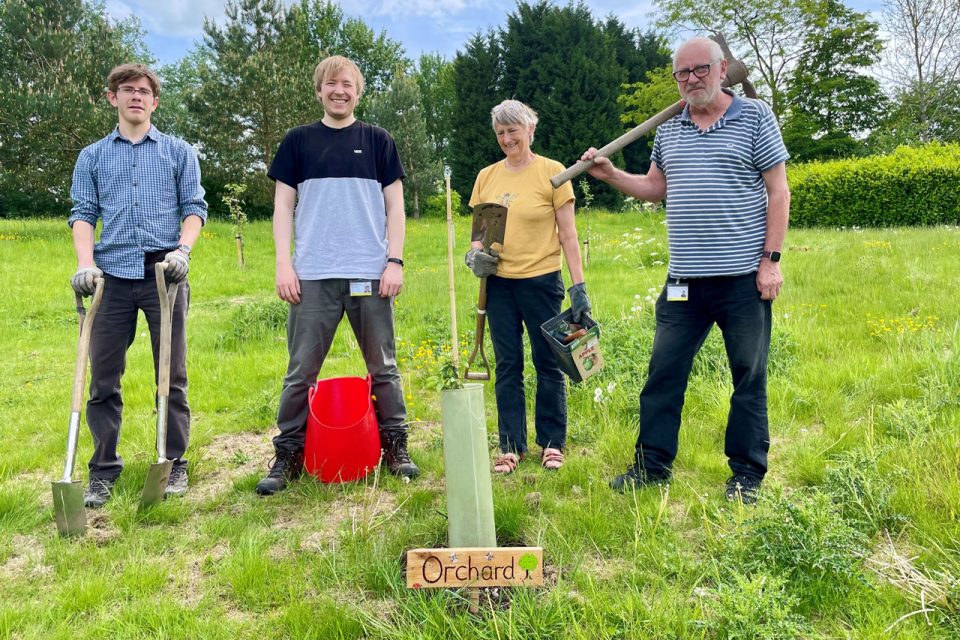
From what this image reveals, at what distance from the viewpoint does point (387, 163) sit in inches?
137

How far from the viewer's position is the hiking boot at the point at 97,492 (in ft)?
10.7

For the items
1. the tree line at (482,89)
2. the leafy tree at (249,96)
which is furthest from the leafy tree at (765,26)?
the leafy tree at (249,96)

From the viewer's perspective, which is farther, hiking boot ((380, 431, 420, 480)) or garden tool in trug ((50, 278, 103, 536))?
hiking boot ((380, 431, 420, 480))

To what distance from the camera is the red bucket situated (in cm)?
342

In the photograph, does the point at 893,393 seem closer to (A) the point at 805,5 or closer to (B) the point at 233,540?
(B) the point at 233,540

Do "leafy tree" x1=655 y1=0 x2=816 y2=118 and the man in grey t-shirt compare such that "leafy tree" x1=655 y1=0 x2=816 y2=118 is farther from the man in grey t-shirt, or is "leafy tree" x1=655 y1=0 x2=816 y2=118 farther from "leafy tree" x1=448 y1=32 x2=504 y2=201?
the man in grey t-shirt

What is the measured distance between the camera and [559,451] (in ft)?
11.9

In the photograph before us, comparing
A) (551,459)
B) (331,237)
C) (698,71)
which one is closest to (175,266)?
(331,237)

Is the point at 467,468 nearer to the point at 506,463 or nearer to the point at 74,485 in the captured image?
the point at 506,463

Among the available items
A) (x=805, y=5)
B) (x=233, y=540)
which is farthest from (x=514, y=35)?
(x=233, y=540)

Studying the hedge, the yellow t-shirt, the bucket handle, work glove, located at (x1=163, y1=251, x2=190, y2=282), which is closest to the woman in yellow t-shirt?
the yellow t-shirt

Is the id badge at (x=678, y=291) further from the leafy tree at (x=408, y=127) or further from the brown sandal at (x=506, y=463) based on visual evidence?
the leafy tree at (x=408, y=127)

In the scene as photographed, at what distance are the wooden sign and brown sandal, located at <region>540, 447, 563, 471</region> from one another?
1259mm

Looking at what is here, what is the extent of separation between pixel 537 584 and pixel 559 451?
4.55 feet
